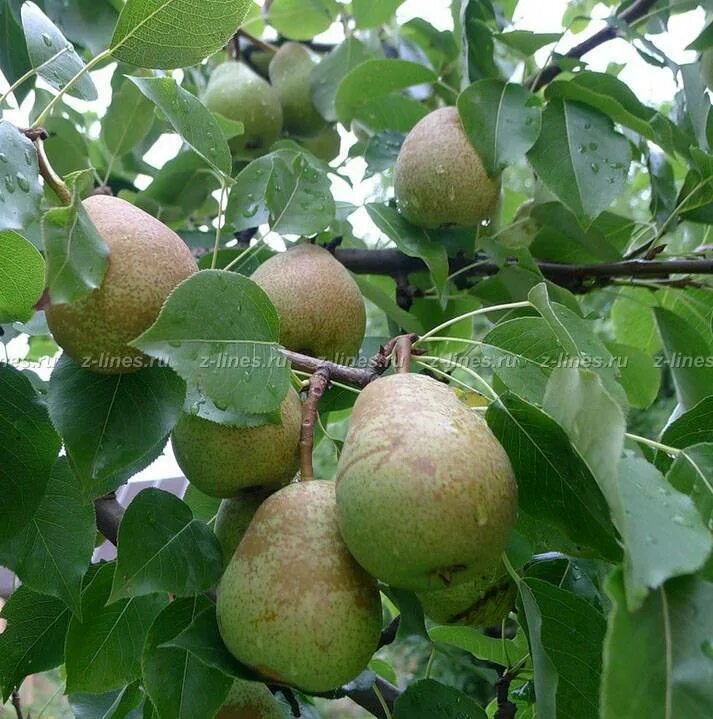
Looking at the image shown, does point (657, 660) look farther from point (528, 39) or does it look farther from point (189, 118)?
point (528, 39)

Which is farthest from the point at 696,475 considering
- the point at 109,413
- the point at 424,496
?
the point at 109,413

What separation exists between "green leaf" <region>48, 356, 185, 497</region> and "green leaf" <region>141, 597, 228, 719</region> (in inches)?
6.1

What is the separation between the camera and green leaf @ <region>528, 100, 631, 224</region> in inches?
42.8

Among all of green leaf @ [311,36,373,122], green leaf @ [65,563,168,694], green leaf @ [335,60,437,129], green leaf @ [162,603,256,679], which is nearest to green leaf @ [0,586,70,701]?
green leaf @ [65,563,168,694]

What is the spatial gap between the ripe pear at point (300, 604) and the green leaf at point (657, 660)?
22cm

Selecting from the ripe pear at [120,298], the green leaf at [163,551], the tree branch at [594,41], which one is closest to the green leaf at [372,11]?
the tree branch at [594,41]

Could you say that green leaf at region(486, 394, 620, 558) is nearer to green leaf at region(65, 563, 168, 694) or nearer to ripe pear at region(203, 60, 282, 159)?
green leaf at region(65, 563, 168, 694)

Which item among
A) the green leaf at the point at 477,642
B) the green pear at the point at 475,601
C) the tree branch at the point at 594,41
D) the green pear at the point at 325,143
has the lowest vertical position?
the green leaf at the point at 477,642

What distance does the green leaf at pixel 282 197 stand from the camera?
41.5 inches

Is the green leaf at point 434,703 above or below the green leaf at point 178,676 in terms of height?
below

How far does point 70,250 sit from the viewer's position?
61 cm

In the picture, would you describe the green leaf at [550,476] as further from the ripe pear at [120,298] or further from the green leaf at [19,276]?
the green leaf at [19,276]

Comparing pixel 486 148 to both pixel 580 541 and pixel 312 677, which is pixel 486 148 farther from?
pixel 312 677

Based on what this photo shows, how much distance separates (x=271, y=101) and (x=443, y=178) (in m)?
0.61
